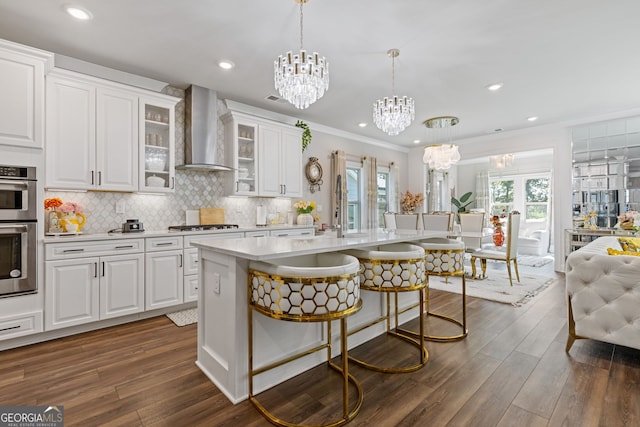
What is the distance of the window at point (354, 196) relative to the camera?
6.52 m

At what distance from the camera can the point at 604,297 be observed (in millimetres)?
2330

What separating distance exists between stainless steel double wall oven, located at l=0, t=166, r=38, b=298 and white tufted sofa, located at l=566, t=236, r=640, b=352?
4550 millimetres

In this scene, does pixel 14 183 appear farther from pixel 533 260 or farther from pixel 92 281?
pixel 533 260

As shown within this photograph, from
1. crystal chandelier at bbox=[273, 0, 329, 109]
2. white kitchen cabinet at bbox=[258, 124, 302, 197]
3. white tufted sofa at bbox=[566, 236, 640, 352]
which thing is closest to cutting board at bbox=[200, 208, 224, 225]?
white kitchen cabinet at bbox=[258, 124, 302, 197]

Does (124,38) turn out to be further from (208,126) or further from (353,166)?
(353,166)

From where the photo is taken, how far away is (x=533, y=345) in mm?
2652

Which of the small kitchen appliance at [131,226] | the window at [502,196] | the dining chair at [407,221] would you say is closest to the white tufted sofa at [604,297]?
the dining chair at [407,221]

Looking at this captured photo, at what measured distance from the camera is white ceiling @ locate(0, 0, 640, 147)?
2.47 meters

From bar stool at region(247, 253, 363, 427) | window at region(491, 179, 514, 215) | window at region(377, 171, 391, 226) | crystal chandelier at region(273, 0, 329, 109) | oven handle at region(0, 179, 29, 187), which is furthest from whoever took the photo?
window at region(491, 179, 514, 215)

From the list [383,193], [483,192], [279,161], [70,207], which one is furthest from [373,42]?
[483,192]

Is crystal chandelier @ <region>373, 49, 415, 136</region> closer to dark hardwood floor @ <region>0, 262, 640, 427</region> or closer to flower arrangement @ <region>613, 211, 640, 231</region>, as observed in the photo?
dark hardwood floor @ <region>0, 262, 640, 427</region>

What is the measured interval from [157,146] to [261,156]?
4.57ft

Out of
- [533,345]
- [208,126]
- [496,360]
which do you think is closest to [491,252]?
[533,345]

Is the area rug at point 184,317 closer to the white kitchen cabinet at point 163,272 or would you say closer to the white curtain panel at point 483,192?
the white kitchen cabinet at point 163,272
